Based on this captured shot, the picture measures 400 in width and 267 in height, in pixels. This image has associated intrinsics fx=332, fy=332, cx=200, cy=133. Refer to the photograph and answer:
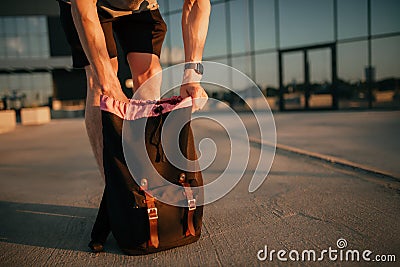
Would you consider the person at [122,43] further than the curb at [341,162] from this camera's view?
No

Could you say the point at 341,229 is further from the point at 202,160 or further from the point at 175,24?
the point at 175,24

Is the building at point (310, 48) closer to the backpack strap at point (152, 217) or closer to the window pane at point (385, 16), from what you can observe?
the window pane at point (385, 16)

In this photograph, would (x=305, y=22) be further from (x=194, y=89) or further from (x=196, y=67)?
(x=194, y=89)

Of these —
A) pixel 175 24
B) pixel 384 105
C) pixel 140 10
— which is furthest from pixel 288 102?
pixel 140 10

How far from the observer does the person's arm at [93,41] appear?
143cm

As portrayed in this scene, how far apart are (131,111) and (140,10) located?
2.32ft

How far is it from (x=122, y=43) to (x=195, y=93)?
2.45 ft

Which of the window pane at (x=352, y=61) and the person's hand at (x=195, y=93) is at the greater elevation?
the window pane at (x=352, y=61)

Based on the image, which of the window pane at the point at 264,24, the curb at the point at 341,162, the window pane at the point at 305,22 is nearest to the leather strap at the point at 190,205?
the curb at the point at 341,162

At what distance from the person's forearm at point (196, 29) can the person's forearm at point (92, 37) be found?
44cm

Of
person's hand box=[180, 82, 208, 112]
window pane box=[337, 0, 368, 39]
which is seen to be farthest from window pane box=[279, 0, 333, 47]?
person's hand box=[180, 82, 208, 112]

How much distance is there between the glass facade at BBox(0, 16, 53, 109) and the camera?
2286cm

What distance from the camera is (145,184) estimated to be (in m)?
1.44

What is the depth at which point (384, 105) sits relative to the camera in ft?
36.4
